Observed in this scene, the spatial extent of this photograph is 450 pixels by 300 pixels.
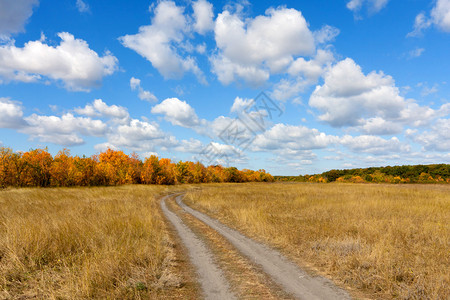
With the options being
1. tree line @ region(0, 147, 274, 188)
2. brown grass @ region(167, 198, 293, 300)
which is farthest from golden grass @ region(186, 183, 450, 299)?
tree line @ region(0, 147, 274, 188)

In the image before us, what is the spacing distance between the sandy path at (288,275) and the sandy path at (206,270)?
1437 mm

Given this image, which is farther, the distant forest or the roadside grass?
the distant forest

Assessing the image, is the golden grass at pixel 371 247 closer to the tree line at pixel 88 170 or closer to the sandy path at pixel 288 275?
the sandy path at pixel 288 275

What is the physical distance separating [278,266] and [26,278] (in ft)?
24.1

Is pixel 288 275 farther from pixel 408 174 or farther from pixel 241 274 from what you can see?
pixel 408 174

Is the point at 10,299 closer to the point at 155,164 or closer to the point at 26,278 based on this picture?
the point at 26,278

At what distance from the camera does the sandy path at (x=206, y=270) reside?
5.64 m

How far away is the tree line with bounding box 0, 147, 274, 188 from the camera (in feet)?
145

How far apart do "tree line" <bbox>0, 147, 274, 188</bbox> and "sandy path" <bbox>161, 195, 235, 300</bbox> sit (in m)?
45.9

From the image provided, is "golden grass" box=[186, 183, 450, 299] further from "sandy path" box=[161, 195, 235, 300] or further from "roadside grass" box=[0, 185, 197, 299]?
"roadside grass" box=[0, 185, 197, 299]

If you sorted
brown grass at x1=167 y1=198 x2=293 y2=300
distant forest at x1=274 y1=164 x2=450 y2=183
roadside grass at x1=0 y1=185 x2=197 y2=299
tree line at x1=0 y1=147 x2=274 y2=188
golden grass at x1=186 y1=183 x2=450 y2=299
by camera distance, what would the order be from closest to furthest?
roadside grass at x1=0 y1=185 x2=197 y2=299
brown grass at x1=167 y1=198 x2=293 y2=300
golden grass at x1=186 y1=183 x2=450 y2=299
tree line at x1=0 y1=147 x2=274 y2=188
distant forest at x1=274 y1=164 x2=450 y2=183

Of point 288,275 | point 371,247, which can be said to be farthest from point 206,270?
point 371,247

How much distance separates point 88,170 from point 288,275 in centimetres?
5949

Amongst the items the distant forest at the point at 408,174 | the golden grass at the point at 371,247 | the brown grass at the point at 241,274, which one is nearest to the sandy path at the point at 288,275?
the brown grass at the point at 241,274
